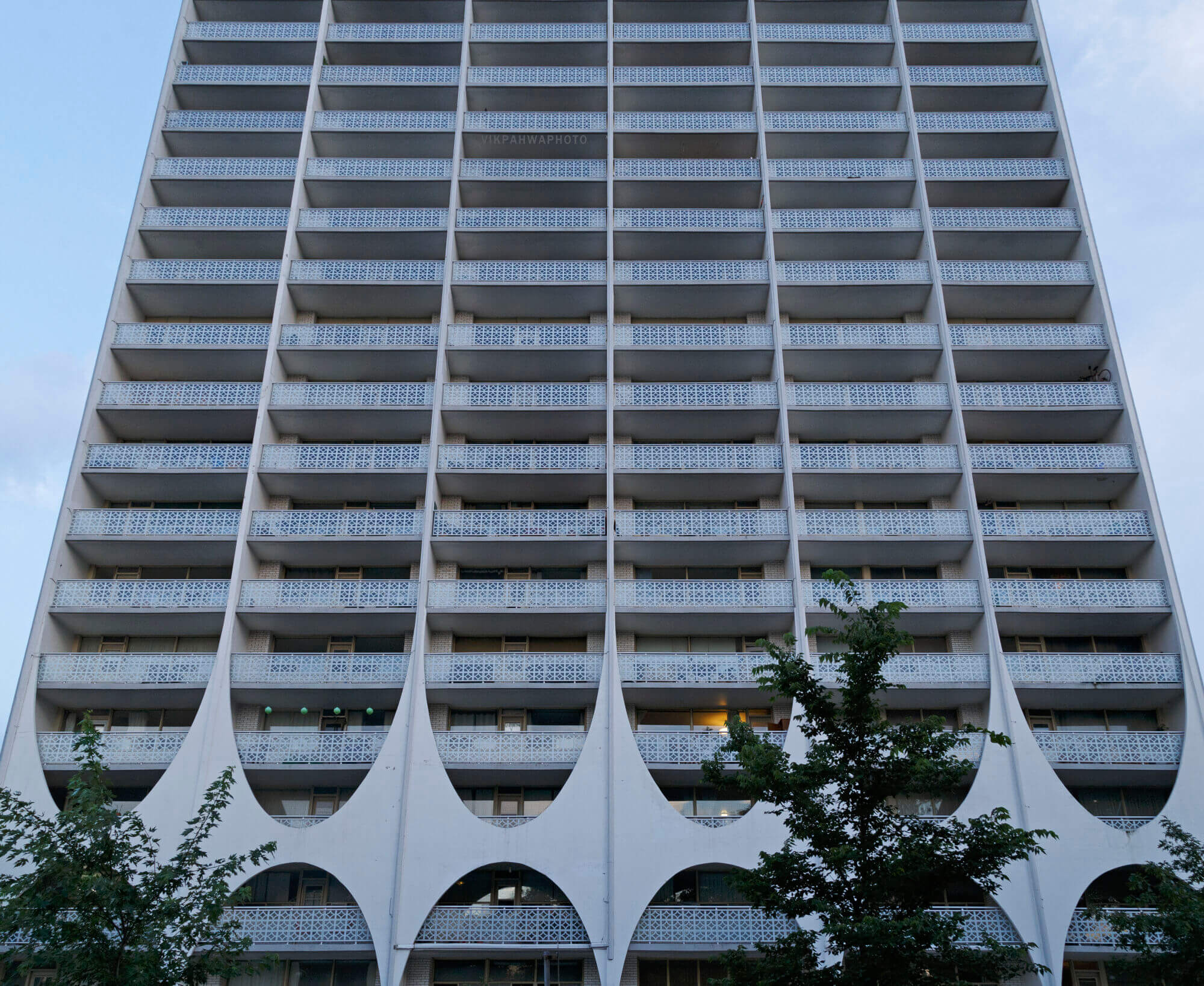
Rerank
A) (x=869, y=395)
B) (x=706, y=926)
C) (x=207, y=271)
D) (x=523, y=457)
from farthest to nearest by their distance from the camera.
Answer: (x=207, y=271) < (x=869, y=395) < (x=523, y=457) < (x=706, y=926)

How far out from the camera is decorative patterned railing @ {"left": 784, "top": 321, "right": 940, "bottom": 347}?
35.5 meters

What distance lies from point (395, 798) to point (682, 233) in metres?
21.4

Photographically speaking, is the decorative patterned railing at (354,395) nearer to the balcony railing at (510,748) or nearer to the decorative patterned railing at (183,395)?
the decorative patterned railing at (183,395)

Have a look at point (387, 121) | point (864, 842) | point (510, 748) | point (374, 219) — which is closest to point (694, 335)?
point (374, 219)

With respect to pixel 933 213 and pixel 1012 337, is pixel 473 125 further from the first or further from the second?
pixel 1012 337

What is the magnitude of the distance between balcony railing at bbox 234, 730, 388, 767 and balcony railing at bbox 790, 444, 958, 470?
15329mm

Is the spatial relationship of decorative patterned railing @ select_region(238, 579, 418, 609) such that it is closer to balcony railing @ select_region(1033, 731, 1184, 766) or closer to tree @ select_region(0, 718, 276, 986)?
tree @ select_region(0, 718, 276, 986)

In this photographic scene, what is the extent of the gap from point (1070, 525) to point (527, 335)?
18.2 metres

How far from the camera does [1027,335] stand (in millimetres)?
35469

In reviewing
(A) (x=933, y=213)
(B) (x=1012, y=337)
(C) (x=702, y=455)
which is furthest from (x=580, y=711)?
(A) (x=933, y=213)

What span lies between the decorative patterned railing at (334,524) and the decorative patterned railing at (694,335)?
30.7 ft

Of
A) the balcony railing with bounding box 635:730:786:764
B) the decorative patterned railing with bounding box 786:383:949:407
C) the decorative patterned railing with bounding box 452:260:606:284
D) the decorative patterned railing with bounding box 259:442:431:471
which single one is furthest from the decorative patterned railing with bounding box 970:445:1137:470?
the decorative patterned railing with bounding box 259:442:431:471

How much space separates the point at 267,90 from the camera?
40.6m

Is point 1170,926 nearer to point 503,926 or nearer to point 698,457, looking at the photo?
point 503,926
